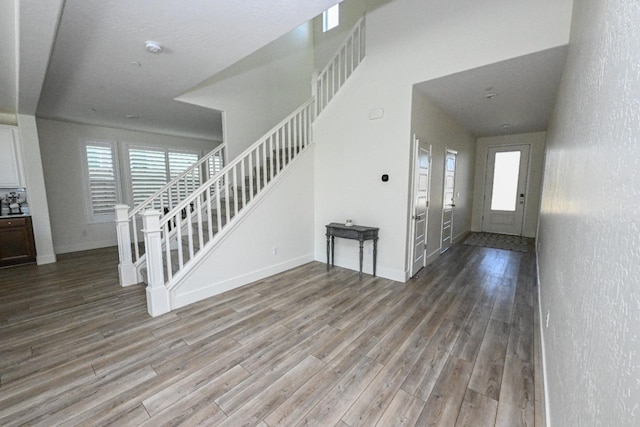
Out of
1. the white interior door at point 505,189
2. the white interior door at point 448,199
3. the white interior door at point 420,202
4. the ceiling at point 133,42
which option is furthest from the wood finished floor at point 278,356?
the white interior door at point 505,189

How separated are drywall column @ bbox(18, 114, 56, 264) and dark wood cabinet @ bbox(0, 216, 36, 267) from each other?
8 centimetres

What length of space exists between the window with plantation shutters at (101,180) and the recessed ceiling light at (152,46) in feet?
14.4

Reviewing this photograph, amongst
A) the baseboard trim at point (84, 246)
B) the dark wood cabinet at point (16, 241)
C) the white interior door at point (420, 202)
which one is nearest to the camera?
the white interior door at point (420, 202)

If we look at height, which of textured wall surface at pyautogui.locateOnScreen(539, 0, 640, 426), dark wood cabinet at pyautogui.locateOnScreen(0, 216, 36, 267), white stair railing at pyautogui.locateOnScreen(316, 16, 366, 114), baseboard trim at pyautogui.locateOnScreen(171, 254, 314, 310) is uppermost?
white stair railing at pyautogui.locateOnScreen(316, 16, 366, 114)

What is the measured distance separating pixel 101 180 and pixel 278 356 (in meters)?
6.15

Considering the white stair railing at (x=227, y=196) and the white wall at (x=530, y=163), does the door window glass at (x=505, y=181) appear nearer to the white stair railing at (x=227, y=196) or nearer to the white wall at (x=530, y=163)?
the white wall at (x=530, y=163)

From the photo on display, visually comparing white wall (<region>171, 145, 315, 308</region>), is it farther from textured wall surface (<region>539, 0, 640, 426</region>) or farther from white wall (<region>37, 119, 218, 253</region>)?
white wall (<region>37, 119, 218, 253</region>)

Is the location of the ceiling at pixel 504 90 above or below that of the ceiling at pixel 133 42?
below

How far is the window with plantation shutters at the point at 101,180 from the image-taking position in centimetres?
573

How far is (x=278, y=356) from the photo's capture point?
2193 millimetres

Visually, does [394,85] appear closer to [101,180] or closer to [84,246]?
[101,180]

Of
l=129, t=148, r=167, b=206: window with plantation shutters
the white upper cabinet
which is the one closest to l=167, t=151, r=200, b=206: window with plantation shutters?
l=129, t=148, r=167, b=206: window with plantation shutters

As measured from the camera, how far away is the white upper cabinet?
181 inches

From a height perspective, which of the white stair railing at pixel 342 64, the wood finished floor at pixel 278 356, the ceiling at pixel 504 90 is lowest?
the wood finished floor at pixel 278 356
